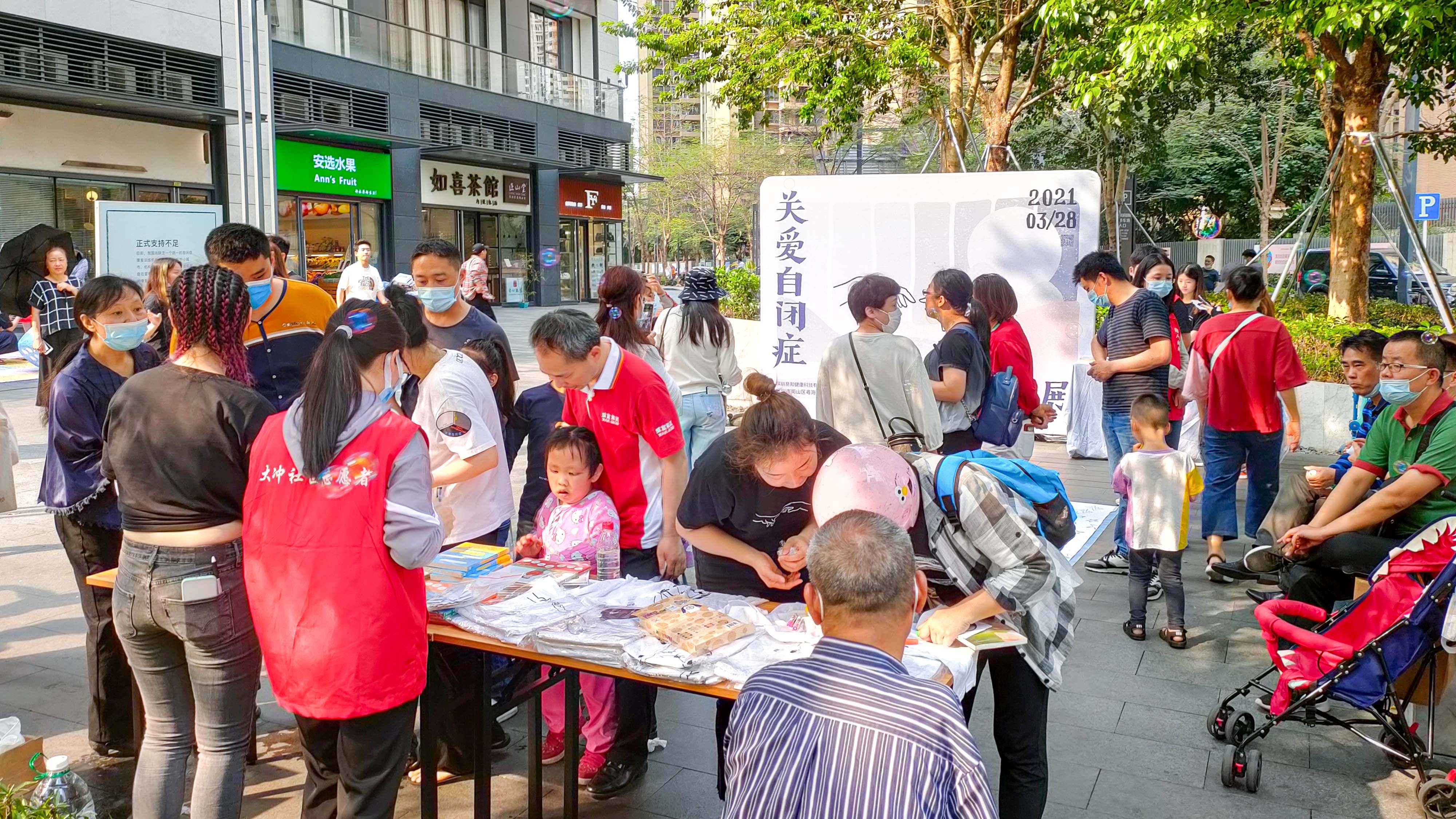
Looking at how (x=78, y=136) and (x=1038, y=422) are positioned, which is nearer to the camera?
(x=1038, y=422)

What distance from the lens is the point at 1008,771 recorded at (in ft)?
9.61

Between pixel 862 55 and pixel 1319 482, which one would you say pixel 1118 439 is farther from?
pixel 862 55

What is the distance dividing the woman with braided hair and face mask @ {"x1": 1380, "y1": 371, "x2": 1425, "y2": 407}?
390cm

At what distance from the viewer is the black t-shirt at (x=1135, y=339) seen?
618cm

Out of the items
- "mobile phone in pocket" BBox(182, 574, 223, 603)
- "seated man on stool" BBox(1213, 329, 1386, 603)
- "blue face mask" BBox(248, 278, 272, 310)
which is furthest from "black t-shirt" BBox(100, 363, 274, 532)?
"seated man on stool" BBox(1213, 329, 1386, 603)

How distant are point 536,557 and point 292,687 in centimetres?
140

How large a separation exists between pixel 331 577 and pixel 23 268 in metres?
6.53

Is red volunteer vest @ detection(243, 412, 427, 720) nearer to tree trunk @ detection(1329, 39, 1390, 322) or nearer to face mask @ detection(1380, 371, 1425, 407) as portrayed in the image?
face mask @ detection(1380, 371, 1425, 407)

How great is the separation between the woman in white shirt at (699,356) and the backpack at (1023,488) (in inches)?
131

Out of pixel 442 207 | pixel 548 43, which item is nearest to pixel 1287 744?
pixel 442 207

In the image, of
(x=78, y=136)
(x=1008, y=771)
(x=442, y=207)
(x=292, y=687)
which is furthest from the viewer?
(x=442, y=207)

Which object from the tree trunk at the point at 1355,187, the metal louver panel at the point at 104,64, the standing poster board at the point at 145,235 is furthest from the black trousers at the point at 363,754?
the metal louver panel at the point at 104,64

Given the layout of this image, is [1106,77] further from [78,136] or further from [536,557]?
[78,136]

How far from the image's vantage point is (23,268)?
7.57m
